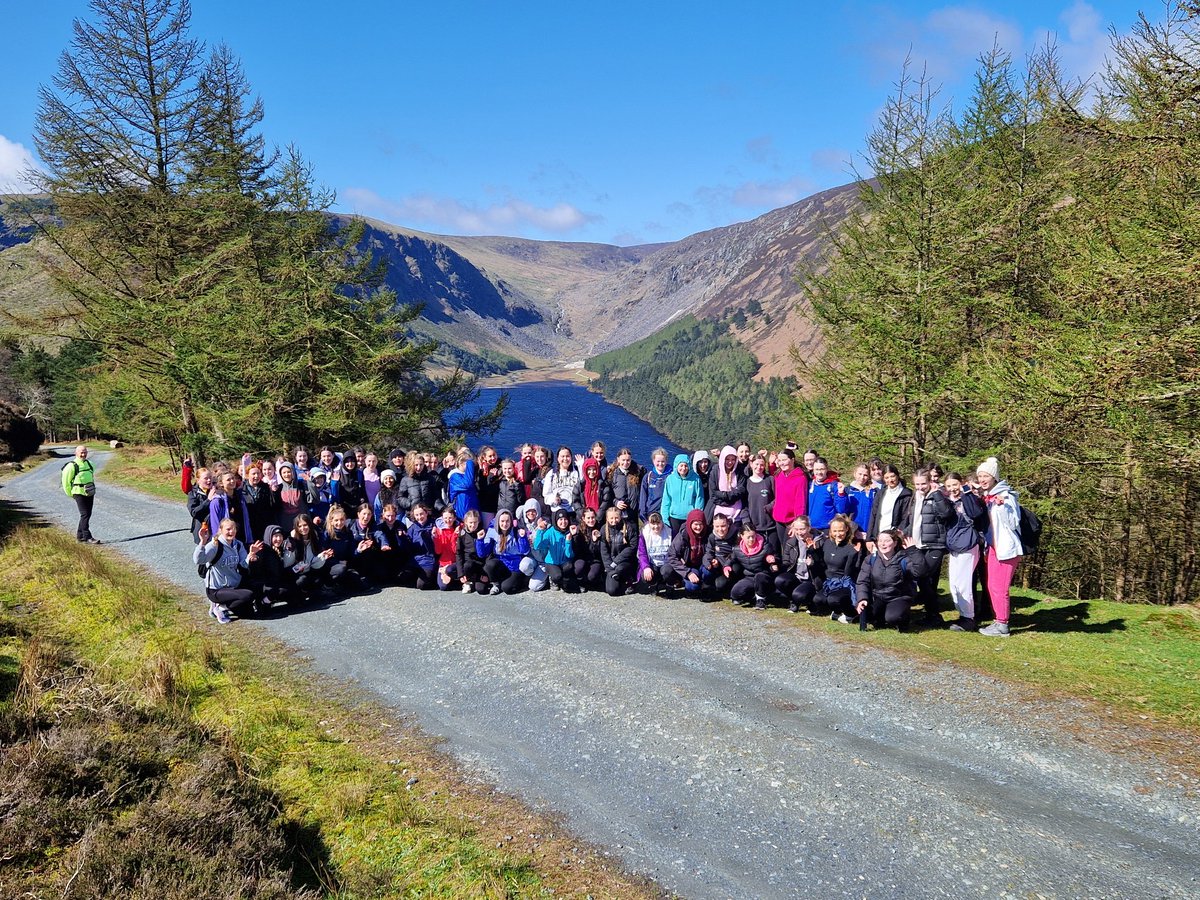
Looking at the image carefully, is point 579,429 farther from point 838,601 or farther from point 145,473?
point 838,601

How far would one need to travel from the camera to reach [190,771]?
5.82 meters

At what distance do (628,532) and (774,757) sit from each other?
5.59 metres

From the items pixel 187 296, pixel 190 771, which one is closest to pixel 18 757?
pixel 190 771

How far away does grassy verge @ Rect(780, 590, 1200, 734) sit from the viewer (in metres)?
7.12

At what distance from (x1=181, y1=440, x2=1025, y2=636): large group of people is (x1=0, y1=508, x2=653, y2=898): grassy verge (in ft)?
5.71

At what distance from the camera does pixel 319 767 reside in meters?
6.15

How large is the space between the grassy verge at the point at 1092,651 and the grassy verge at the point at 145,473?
2124cm

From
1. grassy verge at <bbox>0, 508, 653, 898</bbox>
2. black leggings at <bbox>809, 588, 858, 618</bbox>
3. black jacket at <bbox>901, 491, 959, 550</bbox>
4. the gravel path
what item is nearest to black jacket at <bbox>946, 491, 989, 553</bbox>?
black jacket at <bbox>901, 491, 959, 550</bbox>

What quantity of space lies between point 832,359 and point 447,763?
16693mm

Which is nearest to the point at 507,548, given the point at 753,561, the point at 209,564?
the point at 753,561

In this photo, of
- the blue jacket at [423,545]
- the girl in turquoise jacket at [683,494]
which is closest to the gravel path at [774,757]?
the blue jacket at [423,545]

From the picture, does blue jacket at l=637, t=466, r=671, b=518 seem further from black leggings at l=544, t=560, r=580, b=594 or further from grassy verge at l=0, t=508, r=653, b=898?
grassy verge at l=0, t=508, r=653, b=898

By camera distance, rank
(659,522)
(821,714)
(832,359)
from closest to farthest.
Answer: (821,714) < (659,522) < (832,359)

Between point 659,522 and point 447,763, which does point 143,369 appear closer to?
point 659,522
